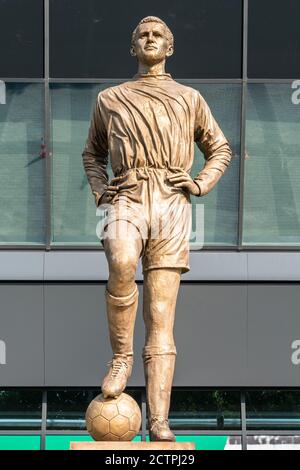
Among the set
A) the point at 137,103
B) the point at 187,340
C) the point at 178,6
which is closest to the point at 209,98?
the point at 178,6

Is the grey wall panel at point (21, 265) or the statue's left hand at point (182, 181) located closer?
the statue's left hand at point (182, 181)

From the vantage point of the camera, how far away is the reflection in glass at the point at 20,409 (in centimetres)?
2286

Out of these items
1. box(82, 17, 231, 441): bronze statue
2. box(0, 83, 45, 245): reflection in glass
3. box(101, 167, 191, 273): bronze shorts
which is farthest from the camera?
box(0, 83, 45, 245): reflection in glass

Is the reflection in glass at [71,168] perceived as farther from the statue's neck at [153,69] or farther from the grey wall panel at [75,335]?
the statue's neck at [153,69]

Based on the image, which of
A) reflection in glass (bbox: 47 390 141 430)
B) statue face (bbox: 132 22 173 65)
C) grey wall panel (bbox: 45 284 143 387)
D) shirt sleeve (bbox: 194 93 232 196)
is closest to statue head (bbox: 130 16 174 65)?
statue face (bbox: 132 22 173 65)

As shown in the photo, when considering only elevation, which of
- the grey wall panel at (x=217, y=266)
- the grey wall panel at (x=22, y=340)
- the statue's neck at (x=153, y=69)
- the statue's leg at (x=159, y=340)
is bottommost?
the statue's leg at (x=159, y=340)

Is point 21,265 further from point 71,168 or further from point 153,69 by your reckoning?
point 153,69

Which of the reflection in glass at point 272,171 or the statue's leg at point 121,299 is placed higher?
the reflection in glass at point 272,171

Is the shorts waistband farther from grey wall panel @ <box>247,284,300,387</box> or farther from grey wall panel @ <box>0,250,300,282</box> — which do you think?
grey wall panel @ <box>247,284,300,387</box>

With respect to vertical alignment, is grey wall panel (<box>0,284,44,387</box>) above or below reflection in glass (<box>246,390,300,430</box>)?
above

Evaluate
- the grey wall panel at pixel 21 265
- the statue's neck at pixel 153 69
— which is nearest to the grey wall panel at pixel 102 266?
the grey wall panel at pixel 21 265

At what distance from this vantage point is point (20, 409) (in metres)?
Answer: 22.9

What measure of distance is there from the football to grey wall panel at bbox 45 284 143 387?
29.9ft

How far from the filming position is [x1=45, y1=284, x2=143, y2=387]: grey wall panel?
74.3 feet
